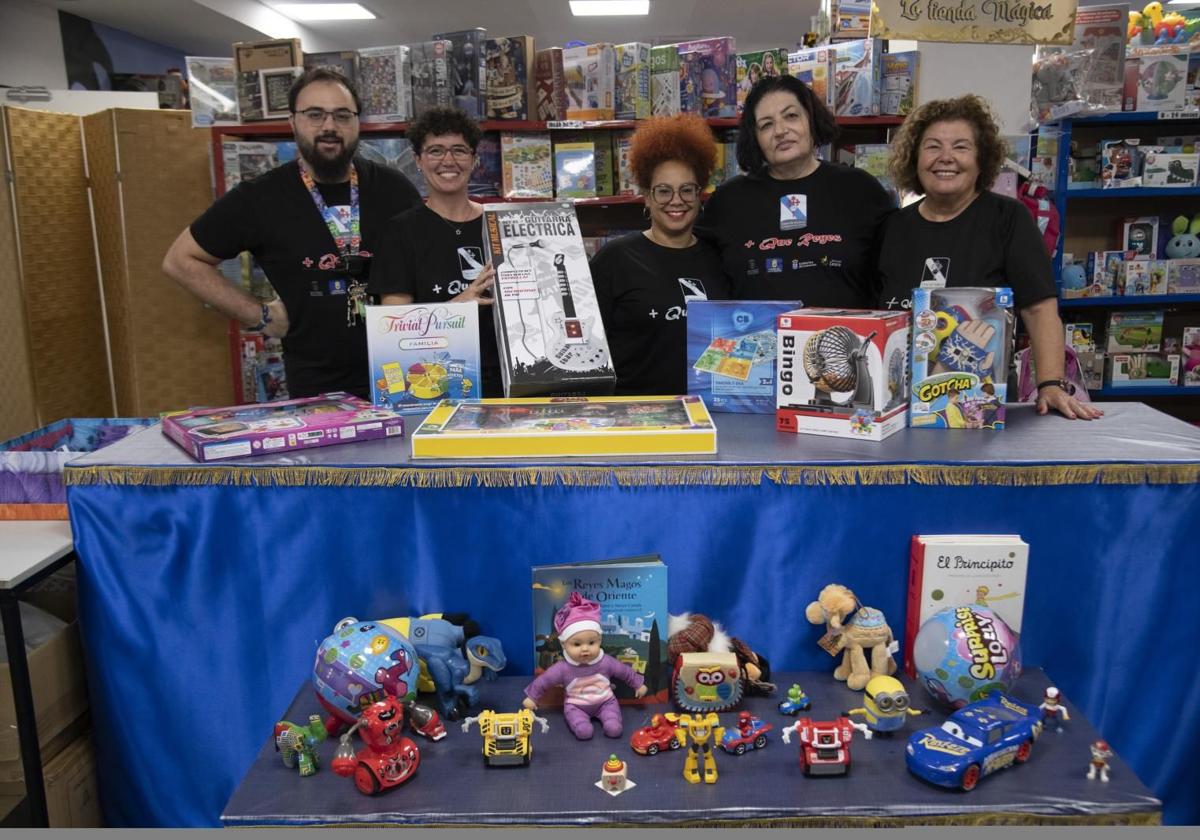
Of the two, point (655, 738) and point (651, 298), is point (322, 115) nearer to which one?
point (651, 298)

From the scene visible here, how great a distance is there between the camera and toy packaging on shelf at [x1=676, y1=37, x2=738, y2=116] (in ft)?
14.6

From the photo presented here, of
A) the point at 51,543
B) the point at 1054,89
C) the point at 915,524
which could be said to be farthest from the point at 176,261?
the point at 1054,89

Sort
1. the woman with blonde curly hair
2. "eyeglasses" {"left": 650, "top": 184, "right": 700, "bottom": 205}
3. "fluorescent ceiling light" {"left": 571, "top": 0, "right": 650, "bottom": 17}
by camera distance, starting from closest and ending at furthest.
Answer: the woman with blonde curly hair, "eyeglasses" {"left": 650, "top": 184, "right": 700, "bottom": 205}, "fluorescent ceiling light" {"left": 571, "top": 0, "right": 650, "bottom": 17}

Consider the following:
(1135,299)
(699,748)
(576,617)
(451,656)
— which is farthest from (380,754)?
(1135,299)

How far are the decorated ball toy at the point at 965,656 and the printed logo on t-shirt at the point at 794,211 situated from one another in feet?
4.41

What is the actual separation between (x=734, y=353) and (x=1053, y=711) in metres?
0.98

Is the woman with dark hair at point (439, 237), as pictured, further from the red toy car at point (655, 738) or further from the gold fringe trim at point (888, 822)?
the gold fringe trim at point (888, 822)

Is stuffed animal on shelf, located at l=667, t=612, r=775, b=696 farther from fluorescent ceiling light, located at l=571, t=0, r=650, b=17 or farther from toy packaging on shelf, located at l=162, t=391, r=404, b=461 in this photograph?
fluorescent ceiling light, located at l=571, t=0, r=650, b=17

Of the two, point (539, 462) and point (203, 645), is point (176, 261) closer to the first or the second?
point (203, 645)

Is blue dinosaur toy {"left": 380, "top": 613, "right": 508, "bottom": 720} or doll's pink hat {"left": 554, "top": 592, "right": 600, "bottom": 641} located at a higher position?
doll's pink hat {"left": 554, "top": 592, "right": 600, "bottom": 641}

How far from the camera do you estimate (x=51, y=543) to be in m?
1.95

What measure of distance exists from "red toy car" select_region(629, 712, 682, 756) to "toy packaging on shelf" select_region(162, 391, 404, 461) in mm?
863

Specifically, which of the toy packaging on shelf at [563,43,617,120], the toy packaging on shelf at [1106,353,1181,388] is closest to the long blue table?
the toy packaging on shelf at [563,43,617,120]

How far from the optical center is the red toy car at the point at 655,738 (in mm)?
1477
